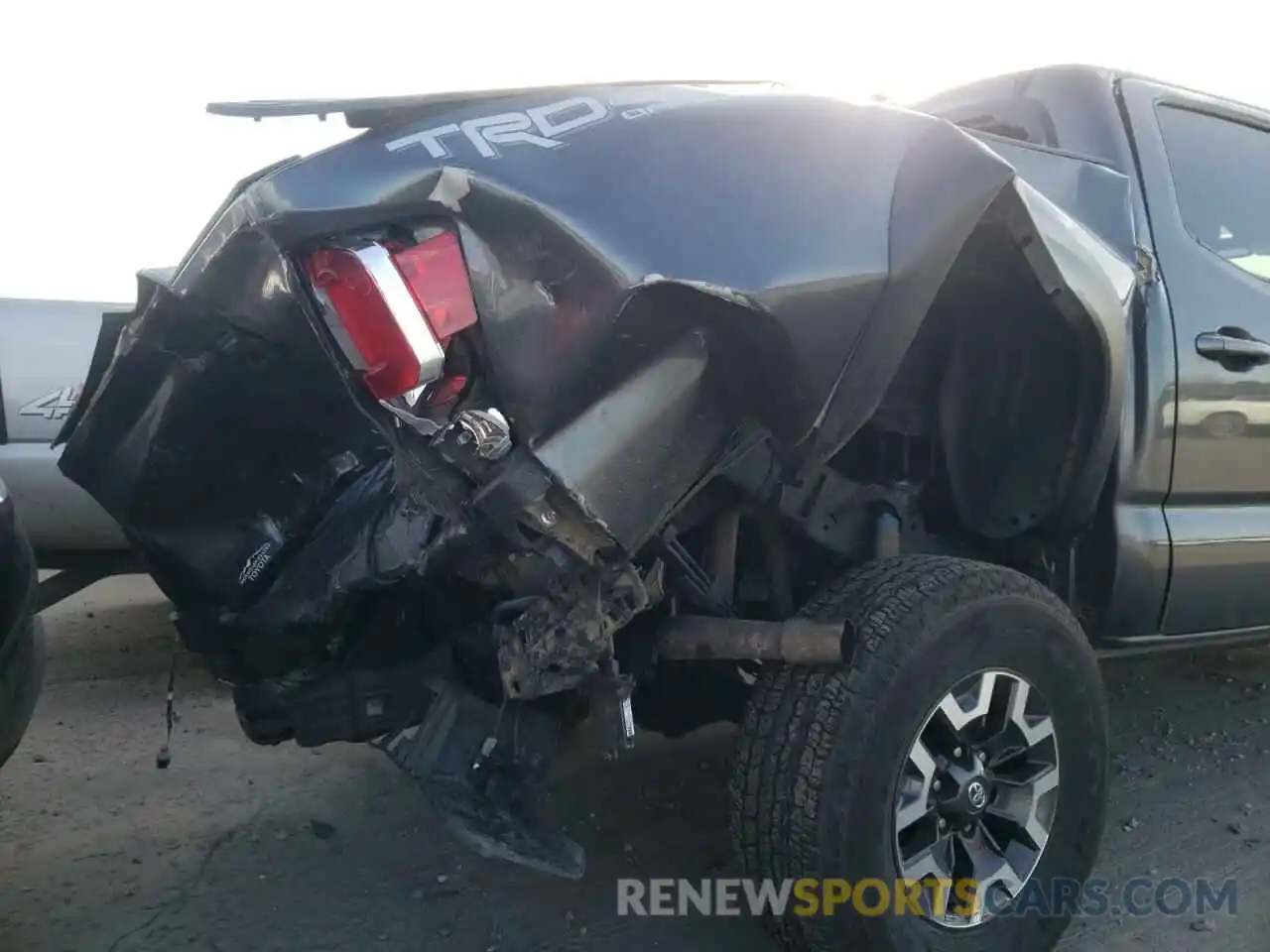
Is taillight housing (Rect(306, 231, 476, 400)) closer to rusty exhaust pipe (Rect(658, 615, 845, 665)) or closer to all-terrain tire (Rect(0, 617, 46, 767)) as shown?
rusty exhaust pipe (Rect(658, 615, 845, 665))

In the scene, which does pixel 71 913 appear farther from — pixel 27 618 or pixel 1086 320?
pixel 1086 320

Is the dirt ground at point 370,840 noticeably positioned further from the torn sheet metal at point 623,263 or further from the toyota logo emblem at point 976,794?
the torn sheet metal at point 623,263

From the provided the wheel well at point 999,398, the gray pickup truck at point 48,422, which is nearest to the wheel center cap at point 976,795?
the wheel well at point 999,398

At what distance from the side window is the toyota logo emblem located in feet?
5.84

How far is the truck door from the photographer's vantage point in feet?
10.0

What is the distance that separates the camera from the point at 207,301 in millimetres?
2215

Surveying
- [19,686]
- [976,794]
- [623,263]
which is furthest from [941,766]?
[19,686]

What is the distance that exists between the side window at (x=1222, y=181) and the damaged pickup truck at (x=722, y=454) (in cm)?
10

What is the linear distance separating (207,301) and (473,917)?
159 cm

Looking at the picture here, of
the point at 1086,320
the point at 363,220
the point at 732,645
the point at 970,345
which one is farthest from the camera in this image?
the point at 970,345

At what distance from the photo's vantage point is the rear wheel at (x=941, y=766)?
2182mm

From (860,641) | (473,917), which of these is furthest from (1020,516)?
(473,917)

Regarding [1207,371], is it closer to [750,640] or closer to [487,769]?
[750,640]

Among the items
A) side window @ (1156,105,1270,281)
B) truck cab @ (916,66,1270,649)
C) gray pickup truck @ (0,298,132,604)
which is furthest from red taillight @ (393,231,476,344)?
gray pickup truck @ (0,298,132,604)
